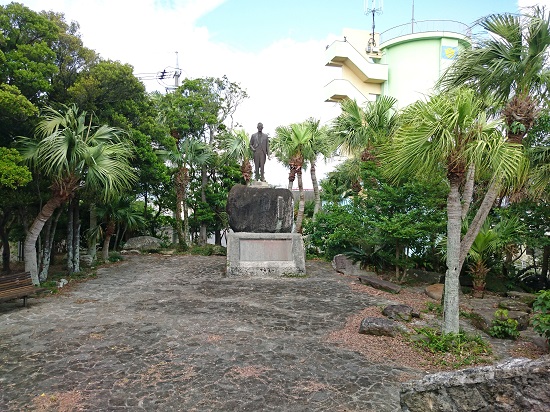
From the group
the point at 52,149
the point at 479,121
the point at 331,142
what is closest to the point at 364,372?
the point at 479,121

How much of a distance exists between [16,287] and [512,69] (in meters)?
10.9

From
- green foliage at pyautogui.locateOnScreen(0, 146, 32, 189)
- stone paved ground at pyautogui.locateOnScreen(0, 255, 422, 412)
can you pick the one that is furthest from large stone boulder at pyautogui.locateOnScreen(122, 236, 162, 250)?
green foliage at pyautogui.locateOnScreen(0, 146, 32, 189)

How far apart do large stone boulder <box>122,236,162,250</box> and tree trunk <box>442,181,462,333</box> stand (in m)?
15.6

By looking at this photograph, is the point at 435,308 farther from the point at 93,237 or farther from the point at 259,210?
the point at 93,237

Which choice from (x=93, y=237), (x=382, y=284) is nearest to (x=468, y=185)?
(x=382, y=284)

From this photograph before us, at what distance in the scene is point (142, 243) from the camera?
20.1 meters

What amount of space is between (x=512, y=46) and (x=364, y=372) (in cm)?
605

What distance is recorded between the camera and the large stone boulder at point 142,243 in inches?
781

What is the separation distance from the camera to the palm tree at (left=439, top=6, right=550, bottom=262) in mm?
6875

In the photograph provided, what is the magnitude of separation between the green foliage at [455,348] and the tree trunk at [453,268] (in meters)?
0.18

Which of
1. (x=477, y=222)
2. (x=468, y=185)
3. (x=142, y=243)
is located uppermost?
(x=468, y=185)

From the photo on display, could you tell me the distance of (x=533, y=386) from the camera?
2566 mm

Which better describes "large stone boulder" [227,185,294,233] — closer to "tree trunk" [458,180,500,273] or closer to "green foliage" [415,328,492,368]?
"tree trunk" [458,180,500,273]

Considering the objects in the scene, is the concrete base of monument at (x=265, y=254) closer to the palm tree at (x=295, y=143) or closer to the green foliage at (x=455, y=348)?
the palm tree at (x=295, y=143)
